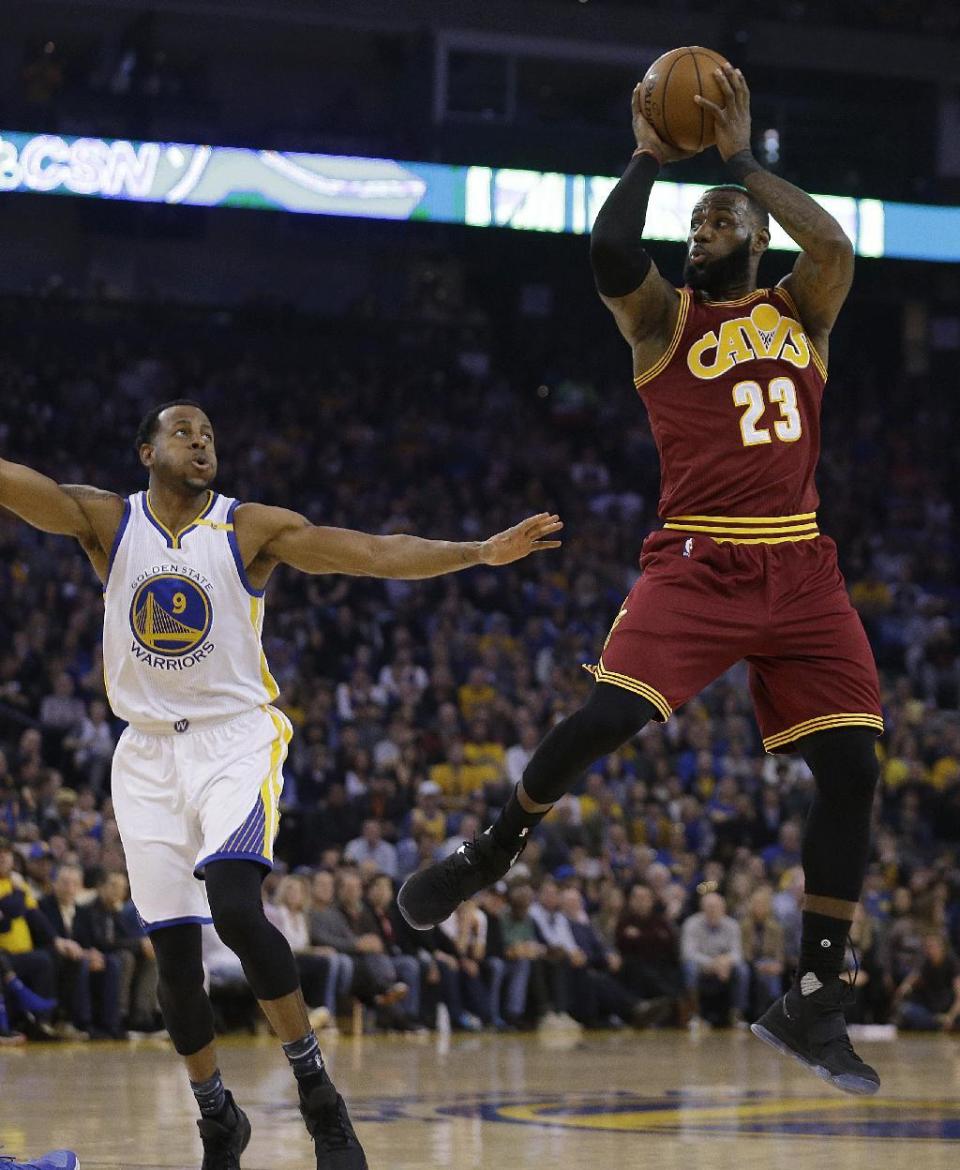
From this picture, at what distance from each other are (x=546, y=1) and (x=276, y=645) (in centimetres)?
1045

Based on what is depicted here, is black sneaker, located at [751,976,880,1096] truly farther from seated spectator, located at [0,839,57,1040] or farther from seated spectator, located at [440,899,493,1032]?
seated spectator, located at [440,899,493,1032]

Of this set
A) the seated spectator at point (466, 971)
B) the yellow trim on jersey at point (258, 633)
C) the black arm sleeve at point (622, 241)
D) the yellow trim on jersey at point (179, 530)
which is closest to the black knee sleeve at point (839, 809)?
the black arm sleeve at point (622, 241)

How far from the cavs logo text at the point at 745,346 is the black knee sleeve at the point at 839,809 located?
1.15 m

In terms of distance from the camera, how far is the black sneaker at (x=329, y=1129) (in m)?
5.82

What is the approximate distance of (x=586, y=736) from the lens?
5555 millimetres

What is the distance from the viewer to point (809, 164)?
2405cm

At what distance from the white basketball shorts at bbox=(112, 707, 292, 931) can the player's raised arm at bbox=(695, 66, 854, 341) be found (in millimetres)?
2260

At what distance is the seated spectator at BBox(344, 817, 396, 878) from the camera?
14625 millimetres

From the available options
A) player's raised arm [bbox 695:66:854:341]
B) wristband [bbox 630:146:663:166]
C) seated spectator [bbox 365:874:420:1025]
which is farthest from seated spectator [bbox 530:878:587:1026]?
wristband [bbox 630:146:663:166]

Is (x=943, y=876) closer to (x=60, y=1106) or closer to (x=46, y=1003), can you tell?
(x=46, y=1003)

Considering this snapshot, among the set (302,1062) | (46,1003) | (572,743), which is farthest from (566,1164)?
(46,1003)

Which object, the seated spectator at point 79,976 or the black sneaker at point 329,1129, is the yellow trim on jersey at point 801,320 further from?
the seated spectator at point 79,976

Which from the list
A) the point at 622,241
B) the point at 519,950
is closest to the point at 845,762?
the point at 622,241

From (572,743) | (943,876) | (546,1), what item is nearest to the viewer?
(572,743)
